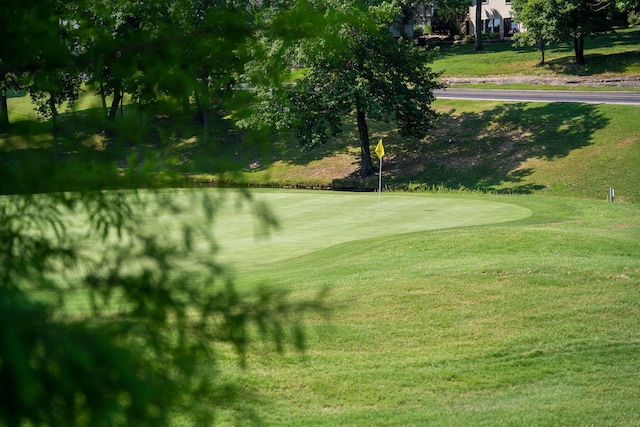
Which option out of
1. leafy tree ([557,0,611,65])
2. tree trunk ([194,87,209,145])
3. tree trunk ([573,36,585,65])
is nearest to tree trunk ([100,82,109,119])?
tree trunk ([194,87,209,145])

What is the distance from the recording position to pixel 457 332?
334 inches

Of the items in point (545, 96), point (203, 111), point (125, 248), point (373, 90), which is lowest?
point (125, 248)

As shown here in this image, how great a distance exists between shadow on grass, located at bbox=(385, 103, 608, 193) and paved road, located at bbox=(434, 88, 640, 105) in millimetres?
1987

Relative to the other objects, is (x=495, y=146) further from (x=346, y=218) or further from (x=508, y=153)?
(x=346, y=218)

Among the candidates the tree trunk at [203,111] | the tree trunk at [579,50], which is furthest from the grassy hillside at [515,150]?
the tree trunk at [203,111]

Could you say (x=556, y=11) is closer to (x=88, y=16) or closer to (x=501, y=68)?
(x=501, y=68)

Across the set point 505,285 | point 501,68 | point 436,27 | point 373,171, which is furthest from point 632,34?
point 505,285

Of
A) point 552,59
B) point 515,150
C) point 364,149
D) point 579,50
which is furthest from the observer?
point 552,59

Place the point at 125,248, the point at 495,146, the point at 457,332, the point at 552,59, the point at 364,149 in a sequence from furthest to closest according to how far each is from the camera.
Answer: the point at 552,59 → the point at 364,149 → the point at 495,146 → the point at 457,332 → the point at 125,248

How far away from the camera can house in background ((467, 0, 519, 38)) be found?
73.1 metres

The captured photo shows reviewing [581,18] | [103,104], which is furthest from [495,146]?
[103,104]

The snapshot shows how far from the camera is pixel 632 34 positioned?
57.8 metres

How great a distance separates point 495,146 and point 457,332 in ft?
98.3

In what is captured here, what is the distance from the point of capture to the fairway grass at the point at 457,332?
22.6 feet
